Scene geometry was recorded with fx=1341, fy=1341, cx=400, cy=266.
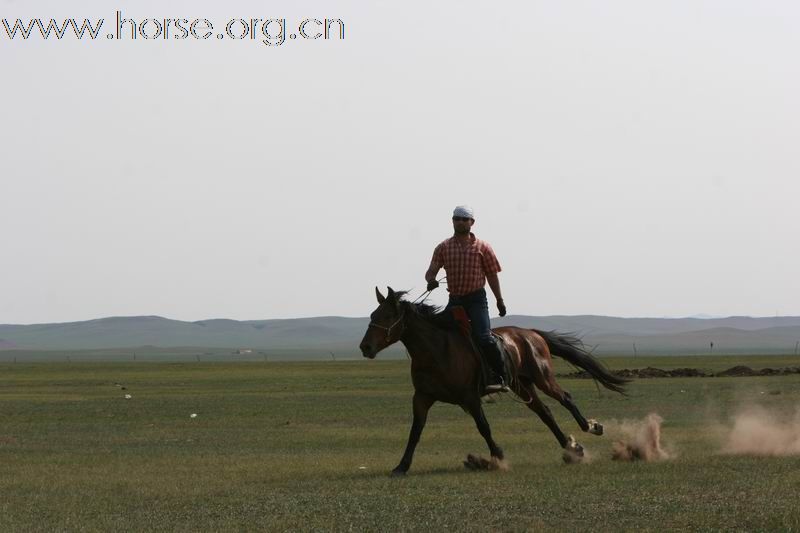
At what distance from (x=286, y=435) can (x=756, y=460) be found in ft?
37.5

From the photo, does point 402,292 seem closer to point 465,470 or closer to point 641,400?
point 465,470

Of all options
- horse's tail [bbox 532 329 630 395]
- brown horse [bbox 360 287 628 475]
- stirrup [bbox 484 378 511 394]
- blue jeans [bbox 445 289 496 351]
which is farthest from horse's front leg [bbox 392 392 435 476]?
horse's tail [bbox 532 329 630 395]

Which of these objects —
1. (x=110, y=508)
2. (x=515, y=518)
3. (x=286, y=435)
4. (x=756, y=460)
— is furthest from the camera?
(x=286, y=435)

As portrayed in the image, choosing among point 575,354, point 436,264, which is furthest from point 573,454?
point 436,264

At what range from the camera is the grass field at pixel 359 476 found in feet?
38.1

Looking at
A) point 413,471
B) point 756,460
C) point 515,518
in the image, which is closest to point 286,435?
point 413,471

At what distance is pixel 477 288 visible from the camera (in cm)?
1612

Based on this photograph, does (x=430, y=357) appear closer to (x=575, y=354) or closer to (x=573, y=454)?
(x=573, y=454)

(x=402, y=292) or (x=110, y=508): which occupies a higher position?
(x=402, y=292)

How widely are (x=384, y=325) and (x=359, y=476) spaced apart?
181 cm

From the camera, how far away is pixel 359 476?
618 inches

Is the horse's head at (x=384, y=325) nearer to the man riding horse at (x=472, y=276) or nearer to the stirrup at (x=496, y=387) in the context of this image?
the man riding horse at (x=472, y=276)

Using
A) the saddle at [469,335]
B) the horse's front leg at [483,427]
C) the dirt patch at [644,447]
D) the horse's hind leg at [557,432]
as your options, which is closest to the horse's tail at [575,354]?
the horse's hind leg at [557,432]

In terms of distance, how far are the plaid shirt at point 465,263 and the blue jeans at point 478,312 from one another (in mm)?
74
